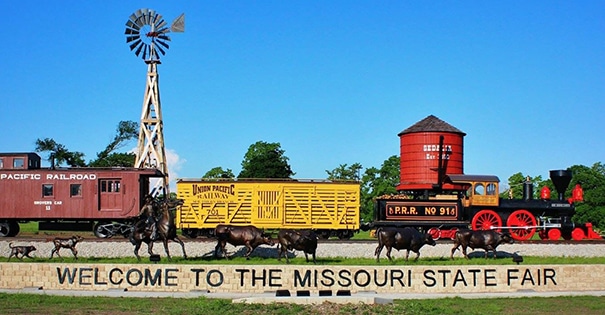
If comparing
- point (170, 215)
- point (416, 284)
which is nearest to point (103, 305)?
point (170, 215)

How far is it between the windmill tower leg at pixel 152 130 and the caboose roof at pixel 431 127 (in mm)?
21986

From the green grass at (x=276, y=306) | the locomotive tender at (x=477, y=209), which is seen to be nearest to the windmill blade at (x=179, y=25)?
the locomotive tender at (x=477, y=209)

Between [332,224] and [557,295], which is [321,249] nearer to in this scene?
[332,224]

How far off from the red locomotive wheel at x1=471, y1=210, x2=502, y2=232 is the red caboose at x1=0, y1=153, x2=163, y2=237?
15.4 meters

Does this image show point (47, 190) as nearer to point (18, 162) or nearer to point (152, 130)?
point (18, 162)

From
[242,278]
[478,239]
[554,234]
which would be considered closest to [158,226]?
[242,278]

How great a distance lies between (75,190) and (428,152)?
18120 mm

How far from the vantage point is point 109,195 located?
30.0m

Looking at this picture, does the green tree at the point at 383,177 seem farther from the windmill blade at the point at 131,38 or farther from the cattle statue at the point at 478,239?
the cattle statue at the point at 478,239

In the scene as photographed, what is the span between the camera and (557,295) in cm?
1730

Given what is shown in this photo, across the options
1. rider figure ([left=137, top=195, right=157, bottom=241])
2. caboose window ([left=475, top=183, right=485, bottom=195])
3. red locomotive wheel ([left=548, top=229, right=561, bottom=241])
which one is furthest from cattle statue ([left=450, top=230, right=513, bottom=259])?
rider figure ([left=137, top=195, right=157, bottom=241])

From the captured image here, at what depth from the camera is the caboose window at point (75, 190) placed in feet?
98.5

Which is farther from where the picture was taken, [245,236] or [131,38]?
[131,38]

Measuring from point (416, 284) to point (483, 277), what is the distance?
1868mm
